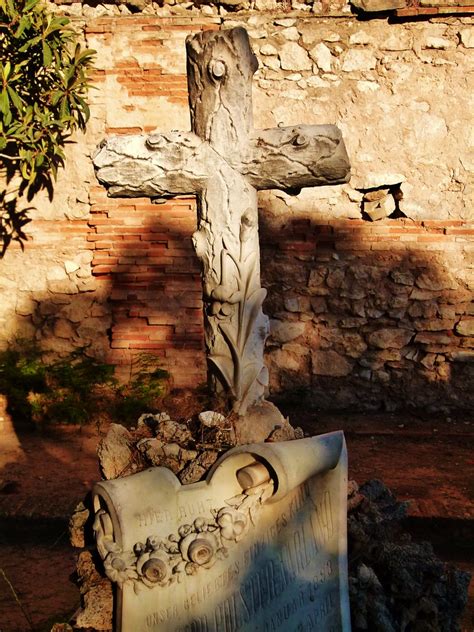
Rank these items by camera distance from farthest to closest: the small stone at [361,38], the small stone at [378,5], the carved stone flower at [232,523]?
the small stone at [361,38], the small stone at [378,5], the carved stone flower at [232,523]

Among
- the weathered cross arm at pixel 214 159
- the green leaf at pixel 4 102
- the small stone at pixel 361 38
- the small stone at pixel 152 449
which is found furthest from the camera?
the small stone at pixel 361 38

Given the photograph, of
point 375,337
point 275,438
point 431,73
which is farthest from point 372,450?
point 431,73

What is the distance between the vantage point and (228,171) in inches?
116

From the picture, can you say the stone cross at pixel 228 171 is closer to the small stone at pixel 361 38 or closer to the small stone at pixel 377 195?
the small stone at pixel 377 195

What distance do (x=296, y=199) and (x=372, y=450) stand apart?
214 cm

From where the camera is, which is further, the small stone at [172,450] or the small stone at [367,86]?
the small stone at [367,86]

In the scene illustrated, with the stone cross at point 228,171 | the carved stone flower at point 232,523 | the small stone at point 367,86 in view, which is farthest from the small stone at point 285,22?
the carved stone flower at point 232,523

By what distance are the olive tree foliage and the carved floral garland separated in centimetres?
395

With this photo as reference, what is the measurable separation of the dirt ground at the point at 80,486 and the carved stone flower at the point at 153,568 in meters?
1.14

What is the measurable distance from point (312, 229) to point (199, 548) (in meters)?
4.00

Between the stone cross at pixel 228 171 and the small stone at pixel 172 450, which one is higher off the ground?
the stone cross at pixel 228 171

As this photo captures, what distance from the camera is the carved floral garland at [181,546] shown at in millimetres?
2393

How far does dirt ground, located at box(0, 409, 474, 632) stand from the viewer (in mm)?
3801

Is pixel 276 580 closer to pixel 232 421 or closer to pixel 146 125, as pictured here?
pixel 232 421
